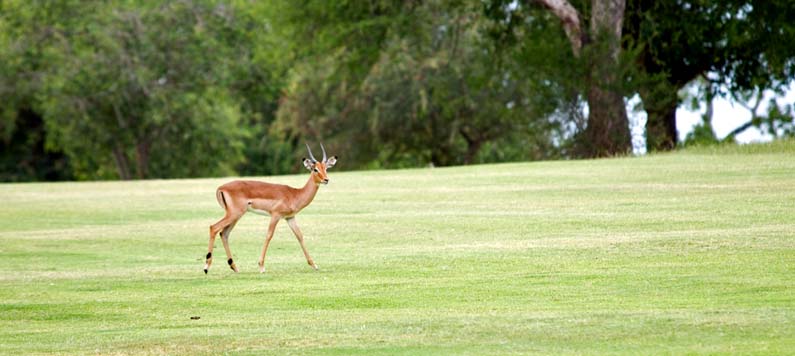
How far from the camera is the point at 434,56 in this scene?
6084 cm

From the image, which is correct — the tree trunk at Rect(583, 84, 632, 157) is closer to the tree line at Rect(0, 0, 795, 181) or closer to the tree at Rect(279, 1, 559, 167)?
the tree line at Rect(0, 0, 795, 181)

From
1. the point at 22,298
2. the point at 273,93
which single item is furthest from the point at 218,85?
the point at 22,298

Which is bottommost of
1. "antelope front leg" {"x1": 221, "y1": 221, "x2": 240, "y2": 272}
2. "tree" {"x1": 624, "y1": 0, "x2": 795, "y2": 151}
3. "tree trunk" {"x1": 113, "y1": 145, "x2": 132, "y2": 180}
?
"tree trunk" {"x1": 113, "y1": 145, "x2": 132, "y2": 180}

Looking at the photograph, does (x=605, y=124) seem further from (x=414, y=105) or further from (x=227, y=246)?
(x=414, y=105)

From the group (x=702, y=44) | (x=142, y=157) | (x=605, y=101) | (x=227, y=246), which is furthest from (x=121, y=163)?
(x=227, y=246)

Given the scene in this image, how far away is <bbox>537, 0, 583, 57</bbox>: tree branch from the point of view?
131ft

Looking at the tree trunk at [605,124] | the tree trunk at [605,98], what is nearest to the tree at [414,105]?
the tree trunk at [605,98]

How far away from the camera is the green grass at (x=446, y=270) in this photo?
1205 cm

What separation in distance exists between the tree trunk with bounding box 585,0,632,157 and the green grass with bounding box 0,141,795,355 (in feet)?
24.3

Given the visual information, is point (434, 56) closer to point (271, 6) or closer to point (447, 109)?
point (447, 109)

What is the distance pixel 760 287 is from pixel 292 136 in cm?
5449

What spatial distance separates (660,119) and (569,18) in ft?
12.5

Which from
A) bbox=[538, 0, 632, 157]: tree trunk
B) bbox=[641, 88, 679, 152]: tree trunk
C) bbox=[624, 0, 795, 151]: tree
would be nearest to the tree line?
bbox=[624, 0, 795, 151]: tree

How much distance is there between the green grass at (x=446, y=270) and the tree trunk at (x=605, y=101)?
7406mm
